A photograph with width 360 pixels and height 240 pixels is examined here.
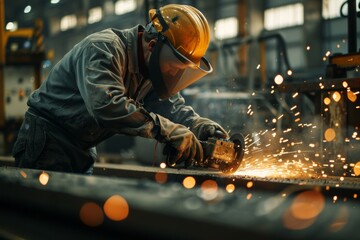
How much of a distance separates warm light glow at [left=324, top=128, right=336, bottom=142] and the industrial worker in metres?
1.40

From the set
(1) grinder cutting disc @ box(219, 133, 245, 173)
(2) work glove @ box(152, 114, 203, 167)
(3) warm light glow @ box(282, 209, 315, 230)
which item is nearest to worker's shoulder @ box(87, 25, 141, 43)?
(2) work glove @ box(152, 114, 203, 167)

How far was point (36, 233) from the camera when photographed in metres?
1.30

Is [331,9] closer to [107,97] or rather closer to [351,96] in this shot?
[351,96]

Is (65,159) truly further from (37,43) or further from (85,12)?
(85,12)

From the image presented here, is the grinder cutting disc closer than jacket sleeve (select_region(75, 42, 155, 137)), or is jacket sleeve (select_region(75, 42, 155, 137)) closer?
jacket sleeve (select_region(75, 42, 155, 137))

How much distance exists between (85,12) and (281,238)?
70.7 ft

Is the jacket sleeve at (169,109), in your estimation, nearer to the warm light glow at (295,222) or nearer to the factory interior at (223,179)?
the factory interior at (223,179)


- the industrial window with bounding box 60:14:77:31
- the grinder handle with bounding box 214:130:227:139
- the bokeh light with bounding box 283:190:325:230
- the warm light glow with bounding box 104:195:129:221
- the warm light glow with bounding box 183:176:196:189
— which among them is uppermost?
the industrial window with bounding box 60:14:77:31

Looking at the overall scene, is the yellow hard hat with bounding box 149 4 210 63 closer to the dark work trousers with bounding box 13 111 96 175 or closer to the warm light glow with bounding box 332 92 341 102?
Answer: the dark work trousers with bounding box 13 111 96 175

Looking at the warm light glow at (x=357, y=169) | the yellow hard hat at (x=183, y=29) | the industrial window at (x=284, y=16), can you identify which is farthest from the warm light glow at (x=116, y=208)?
the industrial window at (x=284, y=16)

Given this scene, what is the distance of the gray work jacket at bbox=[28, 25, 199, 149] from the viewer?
2.62m

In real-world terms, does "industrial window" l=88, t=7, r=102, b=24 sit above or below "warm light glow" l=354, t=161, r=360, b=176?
above

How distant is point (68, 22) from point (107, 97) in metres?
21.3

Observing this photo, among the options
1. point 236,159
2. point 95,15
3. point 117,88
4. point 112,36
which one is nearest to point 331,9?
point 95,15
